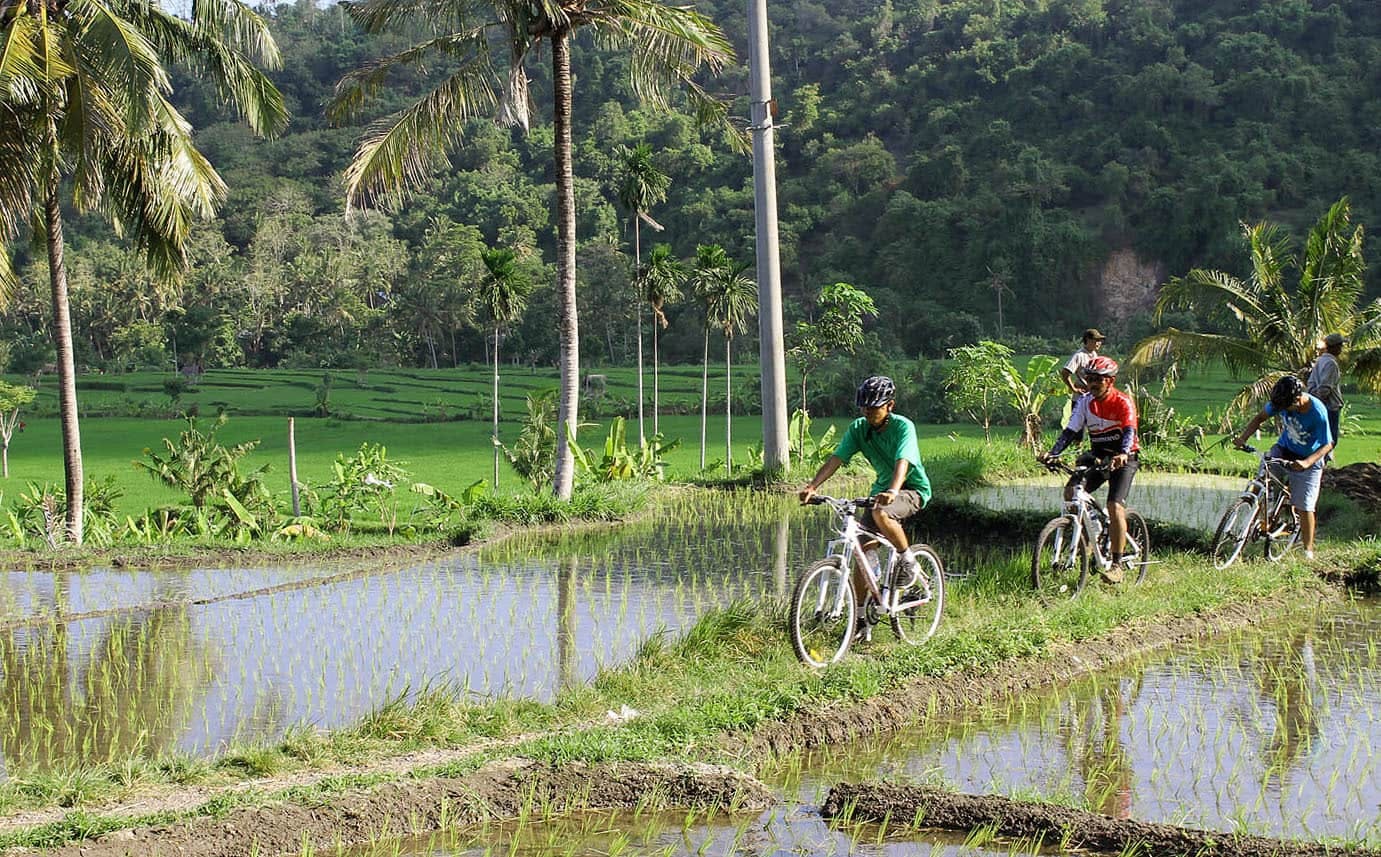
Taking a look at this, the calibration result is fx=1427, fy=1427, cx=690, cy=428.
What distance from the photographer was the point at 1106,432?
28.5 feet

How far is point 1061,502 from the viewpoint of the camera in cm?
1360

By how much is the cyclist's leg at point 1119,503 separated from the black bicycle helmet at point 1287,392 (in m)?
1.31

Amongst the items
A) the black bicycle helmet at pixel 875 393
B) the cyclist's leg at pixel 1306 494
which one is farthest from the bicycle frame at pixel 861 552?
the cyclist's leg at pixel 1306 494

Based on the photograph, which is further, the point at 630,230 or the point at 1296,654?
the point at 630,230

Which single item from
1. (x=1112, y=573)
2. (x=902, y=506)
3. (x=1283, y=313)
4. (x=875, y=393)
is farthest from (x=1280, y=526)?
(x=1283, y=313)

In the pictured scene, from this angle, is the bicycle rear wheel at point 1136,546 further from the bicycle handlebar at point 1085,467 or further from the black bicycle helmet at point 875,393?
the black bicycle helmet at point 875,393

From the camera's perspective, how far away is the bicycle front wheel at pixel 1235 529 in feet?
32.1

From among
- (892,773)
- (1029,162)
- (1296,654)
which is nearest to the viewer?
(892,773)

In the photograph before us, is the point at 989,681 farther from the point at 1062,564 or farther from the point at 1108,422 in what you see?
the point at 1108,422

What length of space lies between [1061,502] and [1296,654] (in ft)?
19.2

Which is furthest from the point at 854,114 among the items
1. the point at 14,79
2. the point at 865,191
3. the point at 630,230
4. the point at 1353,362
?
the point at 14,79

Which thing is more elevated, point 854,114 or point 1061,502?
point 854,114

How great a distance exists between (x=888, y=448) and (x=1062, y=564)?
2.12m

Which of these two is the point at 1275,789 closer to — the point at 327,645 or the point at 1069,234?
the point at 327,645
